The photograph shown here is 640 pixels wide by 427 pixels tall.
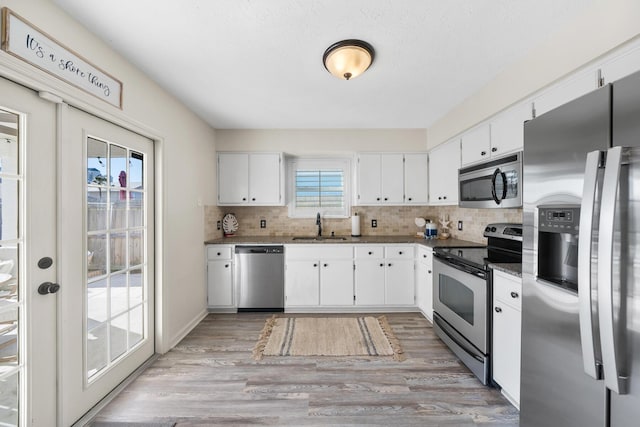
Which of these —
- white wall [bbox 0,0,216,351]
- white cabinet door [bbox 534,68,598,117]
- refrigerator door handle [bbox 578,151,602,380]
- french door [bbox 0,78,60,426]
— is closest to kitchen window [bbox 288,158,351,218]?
white wall [bbox 0,0,216,351]

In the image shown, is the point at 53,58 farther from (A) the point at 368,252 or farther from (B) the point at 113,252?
(A) the point at 368,252

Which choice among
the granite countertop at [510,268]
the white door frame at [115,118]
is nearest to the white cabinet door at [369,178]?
the granite countertop at [510,268]

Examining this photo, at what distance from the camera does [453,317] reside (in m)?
2.31

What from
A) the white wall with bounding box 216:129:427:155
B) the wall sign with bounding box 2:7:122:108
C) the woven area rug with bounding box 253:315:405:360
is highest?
the white wall with bounding box 216:129:427:155

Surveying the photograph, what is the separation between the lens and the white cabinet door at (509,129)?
1.93m

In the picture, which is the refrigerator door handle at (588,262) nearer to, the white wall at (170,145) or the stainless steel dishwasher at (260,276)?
the white wall at (170,145)

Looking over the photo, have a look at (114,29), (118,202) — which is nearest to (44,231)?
(118,202)

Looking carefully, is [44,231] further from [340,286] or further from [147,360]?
[340,286]

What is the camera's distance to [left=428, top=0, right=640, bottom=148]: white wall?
1269 mm

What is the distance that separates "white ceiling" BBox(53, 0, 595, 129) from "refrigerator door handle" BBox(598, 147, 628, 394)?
3.78 ft

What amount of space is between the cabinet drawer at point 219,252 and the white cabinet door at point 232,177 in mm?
631

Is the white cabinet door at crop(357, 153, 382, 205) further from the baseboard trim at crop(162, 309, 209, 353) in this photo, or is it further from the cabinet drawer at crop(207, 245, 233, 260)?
the baseboard trim at crop(162, 309, 209, 353)

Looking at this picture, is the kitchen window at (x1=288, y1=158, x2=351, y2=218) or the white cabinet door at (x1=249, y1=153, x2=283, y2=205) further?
the kitchen window at (x1=288, y1=158, x2=351, y2=218)

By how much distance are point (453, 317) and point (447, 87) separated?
6.63ft
